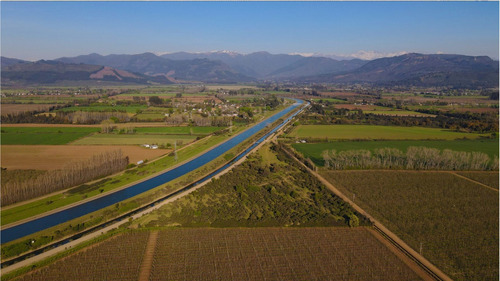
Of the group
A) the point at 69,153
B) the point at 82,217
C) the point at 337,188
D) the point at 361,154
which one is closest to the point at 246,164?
the point at 337,188

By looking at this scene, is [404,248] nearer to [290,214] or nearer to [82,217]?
[290,214]

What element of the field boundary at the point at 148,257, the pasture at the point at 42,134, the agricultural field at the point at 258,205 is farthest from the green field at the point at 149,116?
the field boundary at the point at 148,257

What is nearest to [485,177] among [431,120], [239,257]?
[239,257]

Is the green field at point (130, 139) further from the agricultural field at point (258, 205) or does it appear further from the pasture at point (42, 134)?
the agricultural field at point (258, 205)

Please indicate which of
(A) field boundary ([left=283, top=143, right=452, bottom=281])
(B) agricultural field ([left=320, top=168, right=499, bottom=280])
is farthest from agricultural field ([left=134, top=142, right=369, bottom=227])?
(B) agricultural field ([left=320, top=168, right=499, bottom=280])

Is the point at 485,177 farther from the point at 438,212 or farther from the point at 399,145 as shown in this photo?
the point at 438,212

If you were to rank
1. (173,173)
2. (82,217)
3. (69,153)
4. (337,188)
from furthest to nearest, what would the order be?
(69,153)
(173,173)
(337,188)
(82,217)
